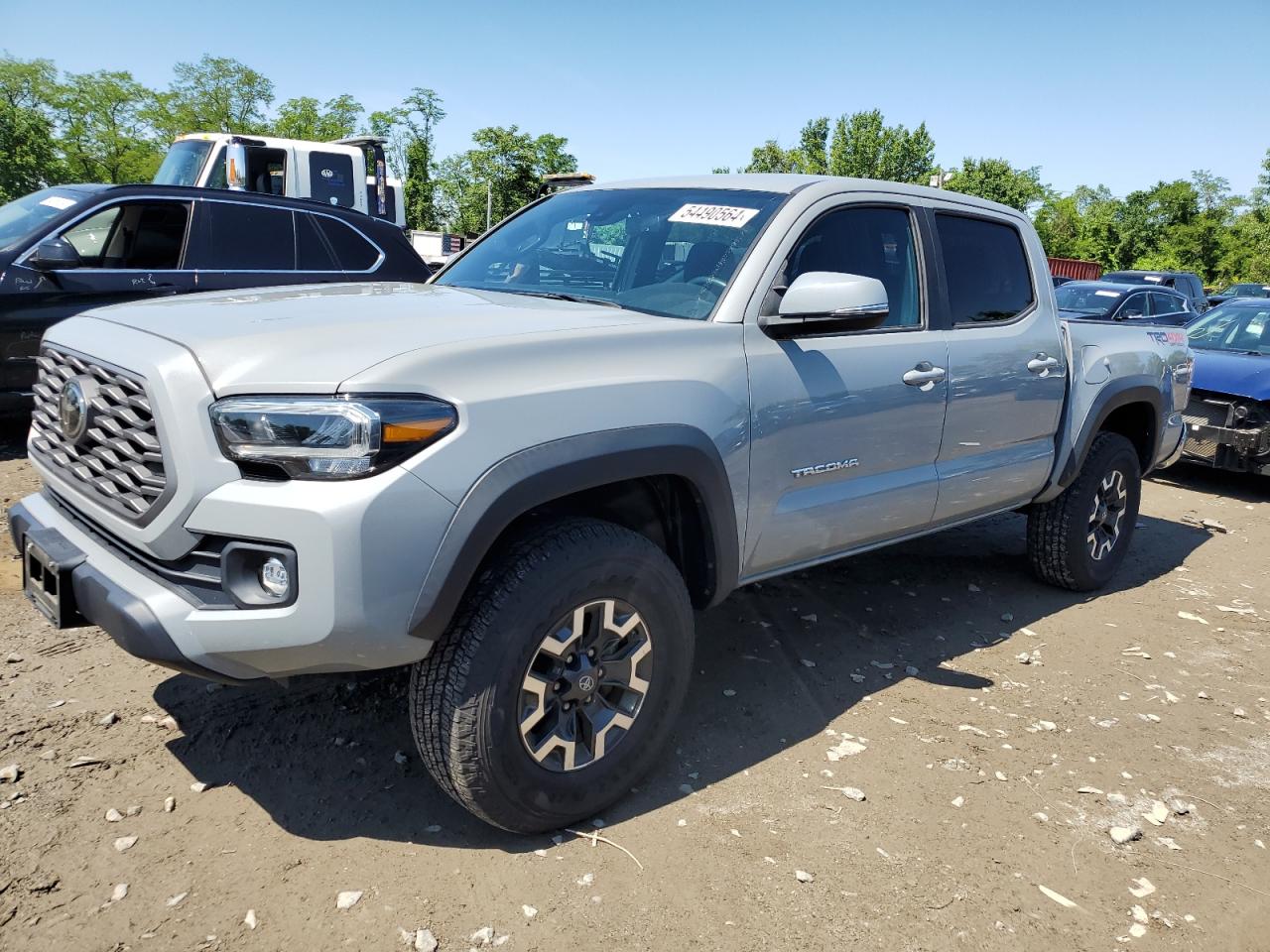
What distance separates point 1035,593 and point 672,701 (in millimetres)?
2996

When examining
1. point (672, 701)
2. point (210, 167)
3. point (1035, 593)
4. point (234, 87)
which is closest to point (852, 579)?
point (1035, 593)

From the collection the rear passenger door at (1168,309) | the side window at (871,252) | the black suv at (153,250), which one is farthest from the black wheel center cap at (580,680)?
the rear passenger door at (1168,309)

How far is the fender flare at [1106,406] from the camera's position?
14.7 feet

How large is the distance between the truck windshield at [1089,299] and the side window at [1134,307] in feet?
0.42

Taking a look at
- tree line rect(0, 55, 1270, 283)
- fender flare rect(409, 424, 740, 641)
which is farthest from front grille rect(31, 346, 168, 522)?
tree line rect(0, 55, 1270, 283)

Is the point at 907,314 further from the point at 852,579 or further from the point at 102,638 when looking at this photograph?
the point at 102,638

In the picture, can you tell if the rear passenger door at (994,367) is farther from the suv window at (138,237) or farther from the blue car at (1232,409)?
the suv window at (138,237)

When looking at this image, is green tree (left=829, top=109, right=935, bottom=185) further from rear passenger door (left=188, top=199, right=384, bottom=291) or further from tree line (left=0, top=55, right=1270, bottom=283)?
rear passenger door (left=188, top=199, right=384, bottom=291)

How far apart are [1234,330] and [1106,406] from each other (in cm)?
531

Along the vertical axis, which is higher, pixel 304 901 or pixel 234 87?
pixel 234 87

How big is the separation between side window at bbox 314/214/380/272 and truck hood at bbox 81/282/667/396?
3958 mm

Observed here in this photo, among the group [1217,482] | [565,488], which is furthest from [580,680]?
[1217,482]

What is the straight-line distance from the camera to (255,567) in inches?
85.0

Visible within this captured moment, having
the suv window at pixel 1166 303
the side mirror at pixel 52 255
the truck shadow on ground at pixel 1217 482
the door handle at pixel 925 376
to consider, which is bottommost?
the truck shadow on ground at pixel 1217 482
